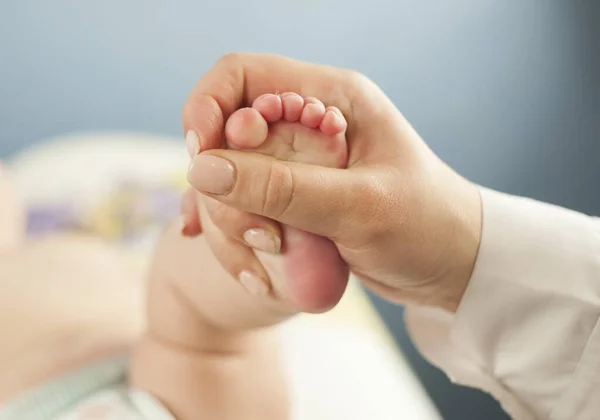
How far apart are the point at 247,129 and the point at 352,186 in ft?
0.29

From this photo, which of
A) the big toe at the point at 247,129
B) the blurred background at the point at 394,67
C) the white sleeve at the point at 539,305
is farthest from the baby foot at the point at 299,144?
the blurred background at the point at 394,67

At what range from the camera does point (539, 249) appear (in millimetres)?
632

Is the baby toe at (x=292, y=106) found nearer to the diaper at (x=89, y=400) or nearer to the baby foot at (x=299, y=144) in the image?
the baby foot at (x=299, y=144)

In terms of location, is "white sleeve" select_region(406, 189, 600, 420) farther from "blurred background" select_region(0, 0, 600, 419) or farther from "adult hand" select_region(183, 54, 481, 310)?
"blurred background" select_region(0, 0, 600, 419)

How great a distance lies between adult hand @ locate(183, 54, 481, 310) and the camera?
0.46m

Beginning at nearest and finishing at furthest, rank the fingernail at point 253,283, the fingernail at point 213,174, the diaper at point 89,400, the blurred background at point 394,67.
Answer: the fingernail at point 213,174
the fingernail at point 253,283
the diaper at point 89,400
the blurred background at point 394,67

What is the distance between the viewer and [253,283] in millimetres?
583

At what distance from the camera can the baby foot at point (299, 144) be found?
0.50m

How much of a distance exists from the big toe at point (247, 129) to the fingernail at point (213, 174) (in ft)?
0.14

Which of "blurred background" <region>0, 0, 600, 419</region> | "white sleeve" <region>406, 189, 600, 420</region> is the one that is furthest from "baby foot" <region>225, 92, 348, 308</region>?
"blurred background" <region>0, 0, 600, 419</region>

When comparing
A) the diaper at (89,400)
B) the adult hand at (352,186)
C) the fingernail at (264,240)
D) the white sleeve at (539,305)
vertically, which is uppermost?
the adult hand at (352,186)

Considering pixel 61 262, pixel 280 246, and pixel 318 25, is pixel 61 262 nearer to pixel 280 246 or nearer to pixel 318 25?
pixel 280 246

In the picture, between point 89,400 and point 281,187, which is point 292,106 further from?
point 89,400

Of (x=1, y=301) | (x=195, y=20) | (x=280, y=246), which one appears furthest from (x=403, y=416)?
(x=195, y=20)
